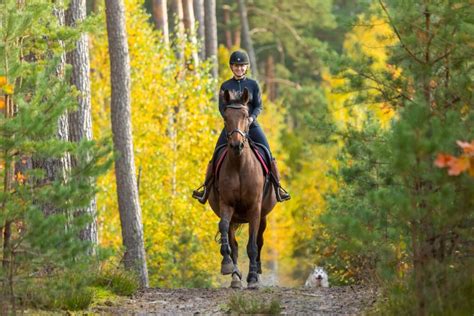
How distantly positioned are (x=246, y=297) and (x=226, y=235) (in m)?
1.84

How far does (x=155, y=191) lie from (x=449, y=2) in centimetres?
1753

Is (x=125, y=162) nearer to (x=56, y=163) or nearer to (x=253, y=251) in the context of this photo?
(x=253, y=251)

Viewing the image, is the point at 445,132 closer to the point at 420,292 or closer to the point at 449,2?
the point at 420,292

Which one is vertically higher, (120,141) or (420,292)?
(120,141)

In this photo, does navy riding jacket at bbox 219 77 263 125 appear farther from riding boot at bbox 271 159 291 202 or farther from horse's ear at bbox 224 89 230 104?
riding boot at bbox 271 159 291 202

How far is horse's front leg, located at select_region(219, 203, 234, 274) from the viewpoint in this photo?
14086mm

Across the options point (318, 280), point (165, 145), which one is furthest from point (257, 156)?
point (165, 145)

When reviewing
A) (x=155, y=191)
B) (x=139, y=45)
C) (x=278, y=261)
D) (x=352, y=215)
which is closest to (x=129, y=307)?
(x=352, y=215)

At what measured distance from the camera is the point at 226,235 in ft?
46.3

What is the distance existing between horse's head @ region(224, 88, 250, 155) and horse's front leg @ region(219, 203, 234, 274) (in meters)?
1.22

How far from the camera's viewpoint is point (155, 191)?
2688cm

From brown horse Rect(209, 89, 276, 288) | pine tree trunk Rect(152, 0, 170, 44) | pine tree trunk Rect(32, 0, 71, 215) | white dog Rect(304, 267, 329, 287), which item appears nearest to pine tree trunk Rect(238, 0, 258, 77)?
pine tree trunk Rect(152, 0, 170, 44)

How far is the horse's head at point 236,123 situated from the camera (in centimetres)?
1298

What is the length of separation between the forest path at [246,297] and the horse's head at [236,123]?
6.00ft
